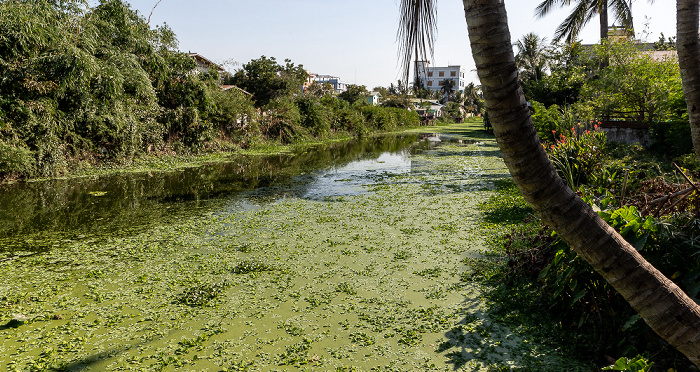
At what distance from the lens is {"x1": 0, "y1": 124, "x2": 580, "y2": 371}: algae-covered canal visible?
321 cm

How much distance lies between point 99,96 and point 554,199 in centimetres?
1252

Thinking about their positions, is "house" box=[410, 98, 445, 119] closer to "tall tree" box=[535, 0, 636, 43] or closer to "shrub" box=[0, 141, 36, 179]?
"tall tree" box=[535, 0, 636, 43]

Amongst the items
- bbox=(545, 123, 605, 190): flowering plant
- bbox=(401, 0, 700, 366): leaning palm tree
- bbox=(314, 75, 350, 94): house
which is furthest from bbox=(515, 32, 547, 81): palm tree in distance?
bbox=(314, 75, 350, 94): house

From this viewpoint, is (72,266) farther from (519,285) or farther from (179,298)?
(519,285)

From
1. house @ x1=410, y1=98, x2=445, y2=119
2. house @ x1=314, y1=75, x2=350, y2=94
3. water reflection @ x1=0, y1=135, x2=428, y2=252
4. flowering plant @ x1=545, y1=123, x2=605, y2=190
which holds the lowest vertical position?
water reflection @ x1=0, y1=135, x2=428, y2=252

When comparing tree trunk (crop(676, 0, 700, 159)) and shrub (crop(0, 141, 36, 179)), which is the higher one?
tree trunk (crop(676, 0, 700, 159))

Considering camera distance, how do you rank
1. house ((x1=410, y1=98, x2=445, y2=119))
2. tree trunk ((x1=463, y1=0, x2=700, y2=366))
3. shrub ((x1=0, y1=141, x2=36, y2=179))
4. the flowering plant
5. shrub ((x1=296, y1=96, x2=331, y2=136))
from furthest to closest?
house ((x1=410, y1=98, x2=445, y2=119)) → shrub ((x1=296, y1=96, x2=331, y2=136)) → shrub ((x1=0, y1=141, x2=36, y2=179)) → the flowering plant → tree trunk ((x1=463, y1=0, x2=700, y2=366))

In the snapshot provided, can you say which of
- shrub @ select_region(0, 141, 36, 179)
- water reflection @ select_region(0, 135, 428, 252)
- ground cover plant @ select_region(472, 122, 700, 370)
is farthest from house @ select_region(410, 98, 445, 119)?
ground cover plant @ select_region(472, 122, 700, 370)

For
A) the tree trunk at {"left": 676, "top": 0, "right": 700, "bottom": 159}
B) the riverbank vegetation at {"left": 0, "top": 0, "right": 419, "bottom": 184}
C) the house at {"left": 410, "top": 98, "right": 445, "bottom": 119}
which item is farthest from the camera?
the house at {"left": 410, "top": 98, "right": 445, "bottom": 119}

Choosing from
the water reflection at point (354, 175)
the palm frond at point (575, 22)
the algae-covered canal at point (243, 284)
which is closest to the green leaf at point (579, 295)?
the algae-covered canal at point (243, 284)

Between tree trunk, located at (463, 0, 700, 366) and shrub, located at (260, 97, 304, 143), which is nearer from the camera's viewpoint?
tree trunk, located at (463, 0, 700, 366)

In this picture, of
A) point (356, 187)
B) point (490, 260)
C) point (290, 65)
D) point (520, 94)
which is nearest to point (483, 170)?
point (356, 187)

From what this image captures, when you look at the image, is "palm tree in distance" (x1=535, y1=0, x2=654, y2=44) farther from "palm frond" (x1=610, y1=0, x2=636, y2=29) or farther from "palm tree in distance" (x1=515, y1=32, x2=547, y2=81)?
"palm tree in distance" (x1=515, y1=32, x2=547, y2=81)

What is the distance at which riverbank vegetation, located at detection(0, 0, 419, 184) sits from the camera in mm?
9375
